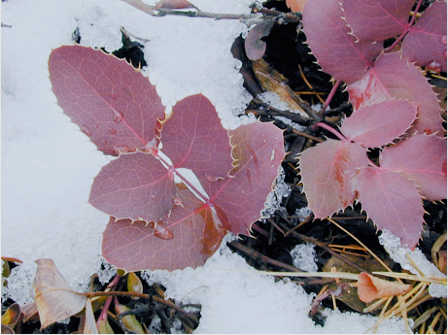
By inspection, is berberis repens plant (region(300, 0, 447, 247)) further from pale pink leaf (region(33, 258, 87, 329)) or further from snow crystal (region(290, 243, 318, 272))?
pale pink leaf (region(33, 258, 87, 329))

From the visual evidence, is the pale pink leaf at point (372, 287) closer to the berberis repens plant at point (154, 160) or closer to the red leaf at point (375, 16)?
the berberis repens plant at point (154, 160)

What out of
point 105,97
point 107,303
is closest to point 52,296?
point 107,303

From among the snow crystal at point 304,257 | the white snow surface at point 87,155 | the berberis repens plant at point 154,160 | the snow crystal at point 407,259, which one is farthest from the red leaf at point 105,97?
the snow crystal at point 407,259

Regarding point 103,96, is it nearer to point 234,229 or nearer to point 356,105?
point 234,229

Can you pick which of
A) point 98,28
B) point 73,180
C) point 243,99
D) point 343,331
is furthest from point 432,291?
point 98,28

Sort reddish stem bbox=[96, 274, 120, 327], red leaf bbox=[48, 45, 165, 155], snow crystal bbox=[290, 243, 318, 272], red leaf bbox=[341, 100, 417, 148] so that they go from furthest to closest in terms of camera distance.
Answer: snow crystal bbox=[290, 243, 318, 272] < reddish stem bbox=[96, 274, 120, 327] < red leaf bbox=[341, 100, 417, 148] < red leaf bbox=[48, 45, 165, 155]

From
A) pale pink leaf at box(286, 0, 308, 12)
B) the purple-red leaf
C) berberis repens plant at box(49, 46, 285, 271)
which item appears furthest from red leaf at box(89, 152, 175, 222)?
pale pink leaf at box(286, 0, 308, 12)
